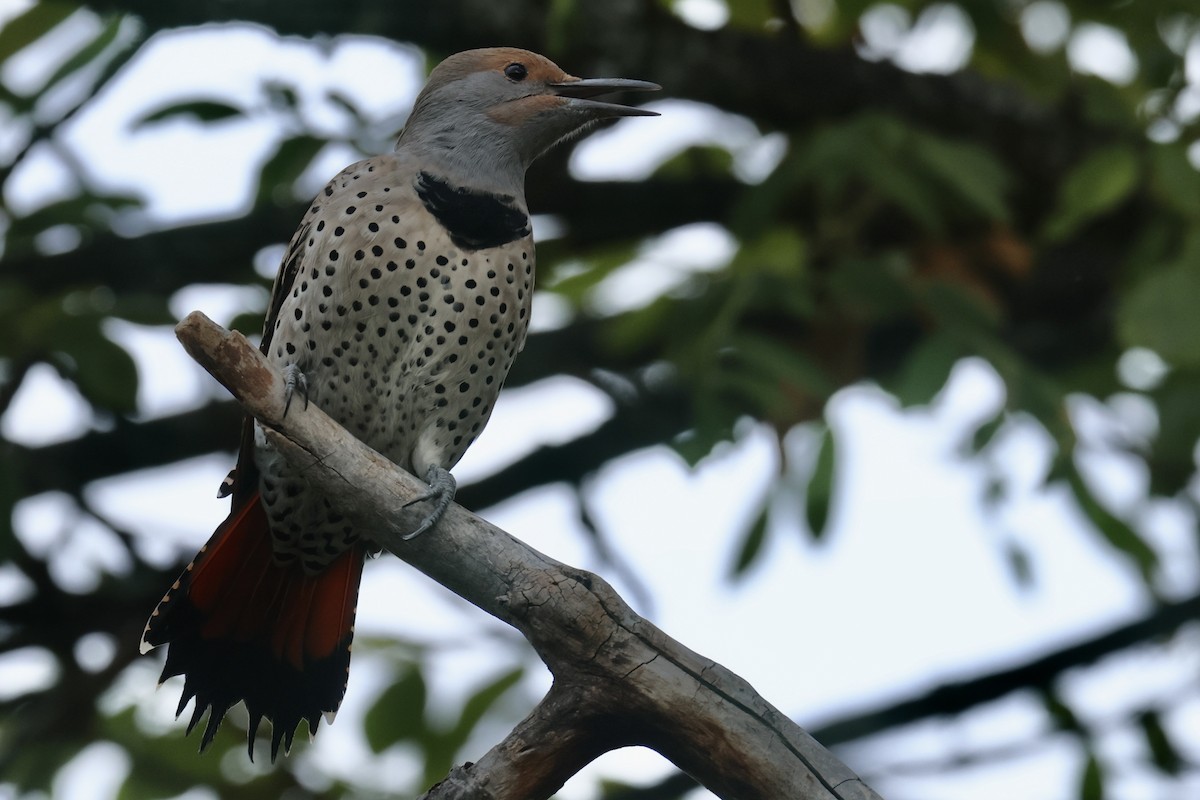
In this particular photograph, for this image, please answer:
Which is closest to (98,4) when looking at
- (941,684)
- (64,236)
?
(64,236)

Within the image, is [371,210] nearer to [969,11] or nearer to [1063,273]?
[969,11]

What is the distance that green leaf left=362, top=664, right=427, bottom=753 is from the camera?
4.57m

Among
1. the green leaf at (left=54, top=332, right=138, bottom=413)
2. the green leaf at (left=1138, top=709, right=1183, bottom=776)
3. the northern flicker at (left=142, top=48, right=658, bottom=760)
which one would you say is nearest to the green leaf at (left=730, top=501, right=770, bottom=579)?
the green leaf at (left=1138, top=709, right=1183, bottom=776)

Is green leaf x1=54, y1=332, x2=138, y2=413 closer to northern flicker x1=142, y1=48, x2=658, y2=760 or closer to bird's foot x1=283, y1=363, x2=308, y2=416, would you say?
northern flicker x1=142, y1=48, x2=658, y2=760

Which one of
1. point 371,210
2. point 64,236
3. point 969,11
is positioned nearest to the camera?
point 371,210

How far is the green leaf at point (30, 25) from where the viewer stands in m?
4.41

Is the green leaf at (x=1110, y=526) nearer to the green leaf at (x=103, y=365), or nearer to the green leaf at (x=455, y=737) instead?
the green leaf at (x=455, y=737)

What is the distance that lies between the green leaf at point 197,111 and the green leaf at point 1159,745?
3226mm

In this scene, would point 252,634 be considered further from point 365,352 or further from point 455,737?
point 455,737

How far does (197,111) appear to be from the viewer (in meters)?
3.79

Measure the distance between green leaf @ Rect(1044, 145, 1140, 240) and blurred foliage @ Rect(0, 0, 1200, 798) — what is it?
0.03 ft

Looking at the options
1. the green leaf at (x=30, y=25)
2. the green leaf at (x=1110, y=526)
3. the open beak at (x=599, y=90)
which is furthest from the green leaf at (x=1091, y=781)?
the green leaf at (x=30, y=25)

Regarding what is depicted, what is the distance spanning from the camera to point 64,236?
14.8 feet

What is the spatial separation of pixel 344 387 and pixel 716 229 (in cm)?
232
